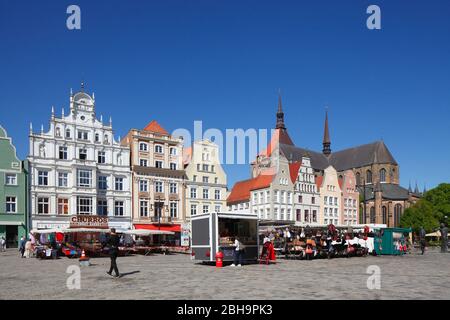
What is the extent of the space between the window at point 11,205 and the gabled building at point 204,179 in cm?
1871

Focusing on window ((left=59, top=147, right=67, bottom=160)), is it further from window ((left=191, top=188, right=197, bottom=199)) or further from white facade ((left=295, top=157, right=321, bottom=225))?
white facade ((left=295, top=157, right=321, bottom=225))

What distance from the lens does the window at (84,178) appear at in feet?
164

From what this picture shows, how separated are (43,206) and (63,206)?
1869 mm

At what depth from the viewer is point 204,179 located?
60.6m

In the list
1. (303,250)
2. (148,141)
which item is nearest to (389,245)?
(303,250)

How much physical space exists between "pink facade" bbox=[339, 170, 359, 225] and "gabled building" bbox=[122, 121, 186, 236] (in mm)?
31376

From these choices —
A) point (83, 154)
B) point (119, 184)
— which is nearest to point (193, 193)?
point (119, 184)

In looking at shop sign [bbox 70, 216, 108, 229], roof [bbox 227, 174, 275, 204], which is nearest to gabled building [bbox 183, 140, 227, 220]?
roof [bbox 227, 174, 275, 204]

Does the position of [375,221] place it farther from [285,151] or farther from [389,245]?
[389,245]

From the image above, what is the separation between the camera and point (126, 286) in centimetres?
1444

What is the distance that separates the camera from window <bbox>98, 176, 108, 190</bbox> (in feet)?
170

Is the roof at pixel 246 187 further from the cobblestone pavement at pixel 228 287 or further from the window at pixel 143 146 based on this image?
the cobblestone pavement at pixel 228 287

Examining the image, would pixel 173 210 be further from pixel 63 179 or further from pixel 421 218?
pixel 421 218
